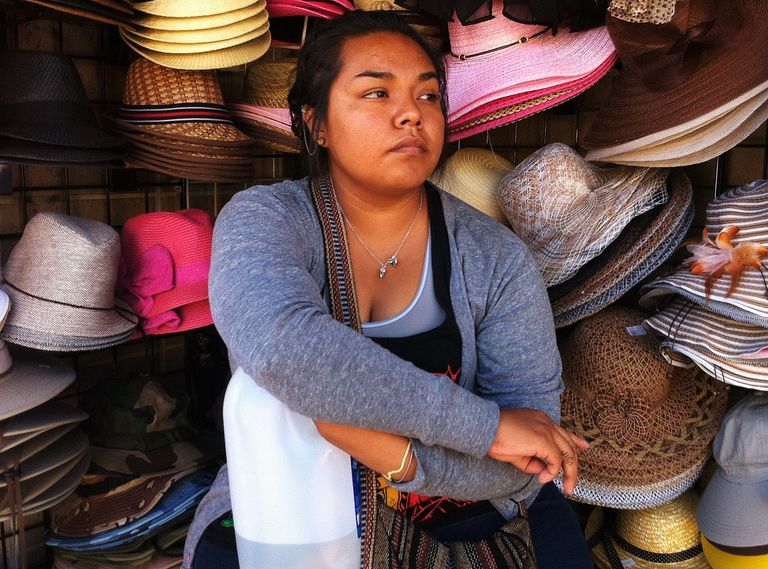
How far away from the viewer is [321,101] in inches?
69.3

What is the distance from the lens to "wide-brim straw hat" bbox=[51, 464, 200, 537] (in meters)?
2.27

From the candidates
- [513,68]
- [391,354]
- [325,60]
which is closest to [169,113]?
[325,60]

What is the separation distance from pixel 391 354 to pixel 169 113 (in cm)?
114

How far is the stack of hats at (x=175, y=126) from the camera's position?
220 cm

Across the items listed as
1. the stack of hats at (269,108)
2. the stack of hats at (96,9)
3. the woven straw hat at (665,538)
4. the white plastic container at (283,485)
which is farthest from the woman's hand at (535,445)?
the stack of hats at (96,9)

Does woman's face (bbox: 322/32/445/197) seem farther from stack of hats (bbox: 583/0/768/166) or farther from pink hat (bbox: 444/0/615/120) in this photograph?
stack of hats (bbox: 583/0/768/166)

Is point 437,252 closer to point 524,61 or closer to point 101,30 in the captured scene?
point 524,61

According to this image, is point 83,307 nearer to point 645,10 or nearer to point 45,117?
point 45,117

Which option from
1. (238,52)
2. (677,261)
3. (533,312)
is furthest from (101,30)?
(677,261)

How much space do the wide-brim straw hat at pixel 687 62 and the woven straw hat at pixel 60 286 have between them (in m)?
1.30

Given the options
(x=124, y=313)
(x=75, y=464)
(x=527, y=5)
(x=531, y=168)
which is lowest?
(x=75, y=464)

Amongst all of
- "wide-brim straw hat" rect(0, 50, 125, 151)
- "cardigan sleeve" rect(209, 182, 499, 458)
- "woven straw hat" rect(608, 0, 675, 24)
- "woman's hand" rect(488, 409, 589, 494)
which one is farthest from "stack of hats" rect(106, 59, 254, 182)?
"woman's hand" rect(488, 409, 589, 494)

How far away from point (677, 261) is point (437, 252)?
1.06 meters

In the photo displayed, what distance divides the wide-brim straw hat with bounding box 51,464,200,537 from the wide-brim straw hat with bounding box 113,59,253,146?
0.88 m
